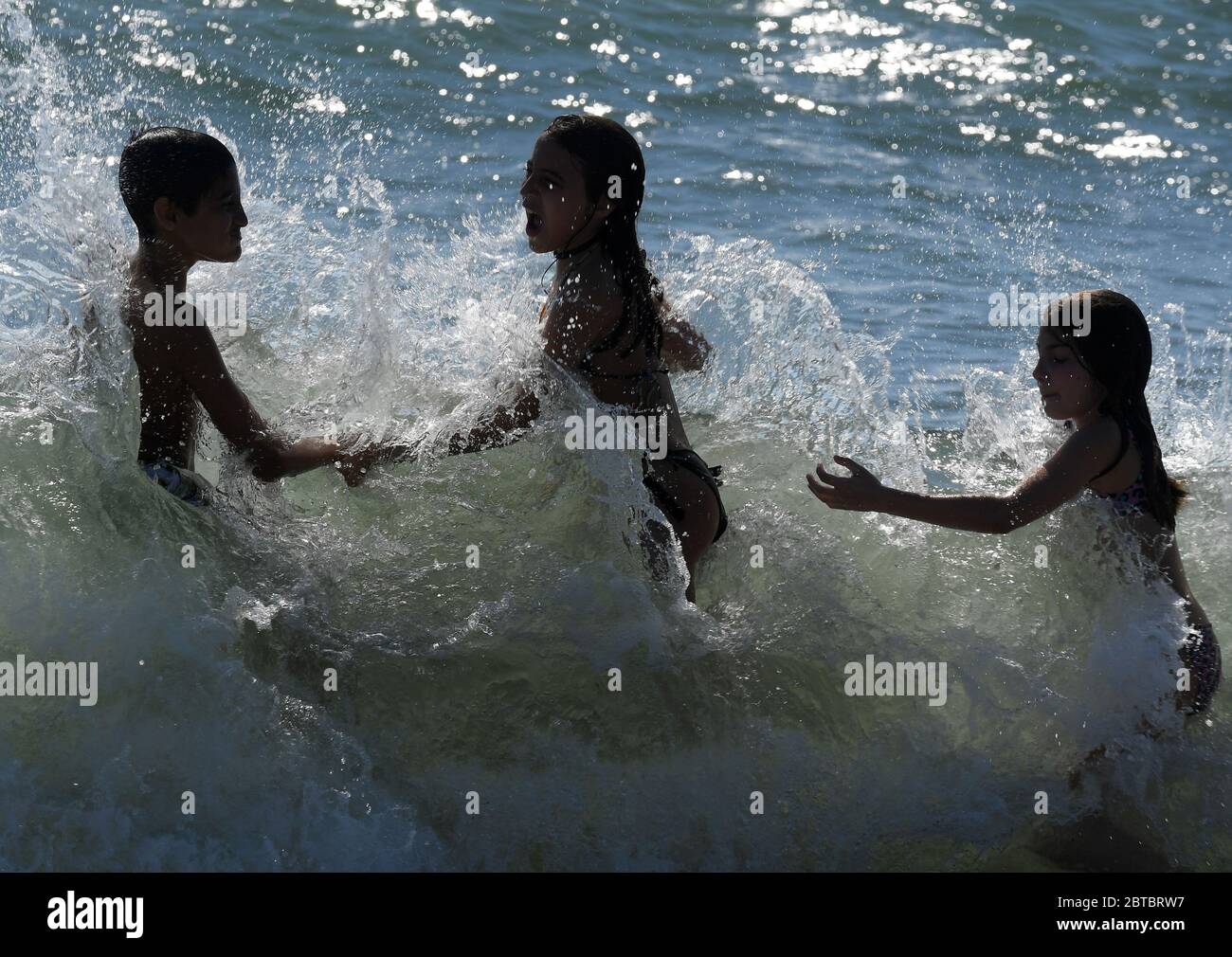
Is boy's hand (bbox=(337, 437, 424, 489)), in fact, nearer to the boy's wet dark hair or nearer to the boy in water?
the boy in water

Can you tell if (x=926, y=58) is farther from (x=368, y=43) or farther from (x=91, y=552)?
(x=91, y=552)

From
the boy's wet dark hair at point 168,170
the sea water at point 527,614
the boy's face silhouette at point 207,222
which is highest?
the boy's wet dark hair at point 168,170

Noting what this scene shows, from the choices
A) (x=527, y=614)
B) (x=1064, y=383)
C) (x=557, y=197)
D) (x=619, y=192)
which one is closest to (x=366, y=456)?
(x=527, y=614)

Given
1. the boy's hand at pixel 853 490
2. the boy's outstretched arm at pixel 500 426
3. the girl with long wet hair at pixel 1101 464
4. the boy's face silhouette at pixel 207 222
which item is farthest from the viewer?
the boy's outstretched arm at pixel 500 426

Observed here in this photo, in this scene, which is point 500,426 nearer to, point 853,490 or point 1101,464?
point 853,490

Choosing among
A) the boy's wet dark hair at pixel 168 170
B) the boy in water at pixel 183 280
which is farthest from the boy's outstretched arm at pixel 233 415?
the boy's wet dark hair at pixel 168 170

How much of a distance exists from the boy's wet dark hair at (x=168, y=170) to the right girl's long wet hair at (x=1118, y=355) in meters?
2.55

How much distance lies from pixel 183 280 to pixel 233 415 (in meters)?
0.45

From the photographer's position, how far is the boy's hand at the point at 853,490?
12.5ft

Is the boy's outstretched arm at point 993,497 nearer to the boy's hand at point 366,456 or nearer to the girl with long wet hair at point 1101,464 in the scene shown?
the girl with long wet hair at point 1101,464

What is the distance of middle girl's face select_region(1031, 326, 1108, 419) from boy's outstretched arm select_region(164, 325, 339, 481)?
2.17 m

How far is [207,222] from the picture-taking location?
4062mm
